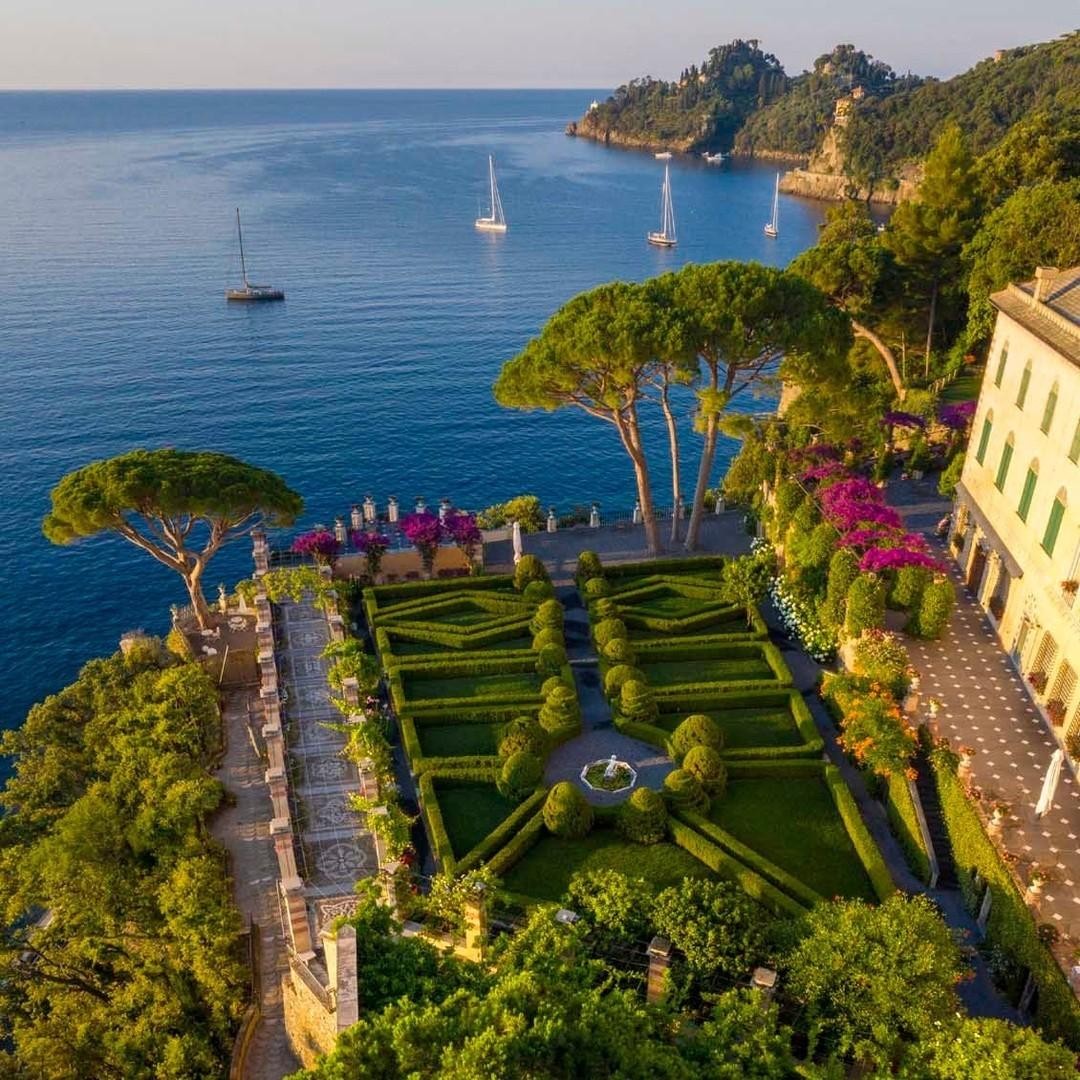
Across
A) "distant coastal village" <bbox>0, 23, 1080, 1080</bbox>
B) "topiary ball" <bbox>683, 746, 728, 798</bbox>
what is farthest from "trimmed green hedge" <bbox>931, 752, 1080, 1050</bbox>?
"topiary ball" <bbox>683, 746, 728, 798</bbox>

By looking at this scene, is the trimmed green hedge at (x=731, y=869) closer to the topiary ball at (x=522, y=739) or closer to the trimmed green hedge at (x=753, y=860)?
the trimmed green hedge at (x=753, y=860)

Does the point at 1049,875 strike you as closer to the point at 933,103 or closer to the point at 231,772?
the point at 231,772

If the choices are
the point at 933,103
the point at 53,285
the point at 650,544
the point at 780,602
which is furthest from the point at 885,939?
the point at 933,103

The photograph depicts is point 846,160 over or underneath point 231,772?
over

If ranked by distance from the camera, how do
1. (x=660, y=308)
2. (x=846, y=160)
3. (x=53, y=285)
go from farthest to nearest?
(x=846, y=160) < (x=53, y=285) < (x=660, y=308)

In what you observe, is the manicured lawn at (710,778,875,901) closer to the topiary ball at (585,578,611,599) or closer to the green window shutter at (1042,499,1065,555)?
the green window shutter at (1042,499,1065,555)

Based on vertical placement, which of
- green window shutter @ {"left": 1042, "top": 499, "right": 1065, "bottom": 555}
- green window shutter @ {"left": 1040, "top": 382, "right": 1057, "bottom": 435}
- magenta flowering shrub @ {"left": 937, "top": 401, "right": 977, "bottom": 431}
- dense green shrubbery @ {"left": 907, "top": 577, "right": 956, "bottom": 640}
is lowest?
dense green shrubbery @ {"left": 907, "top": 577, "right": 956, "bottom": 640}

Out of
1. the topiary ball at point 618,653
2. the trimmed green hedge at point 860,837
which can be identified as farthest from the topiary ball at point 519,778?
the trimmed green hedge at point 860,837
